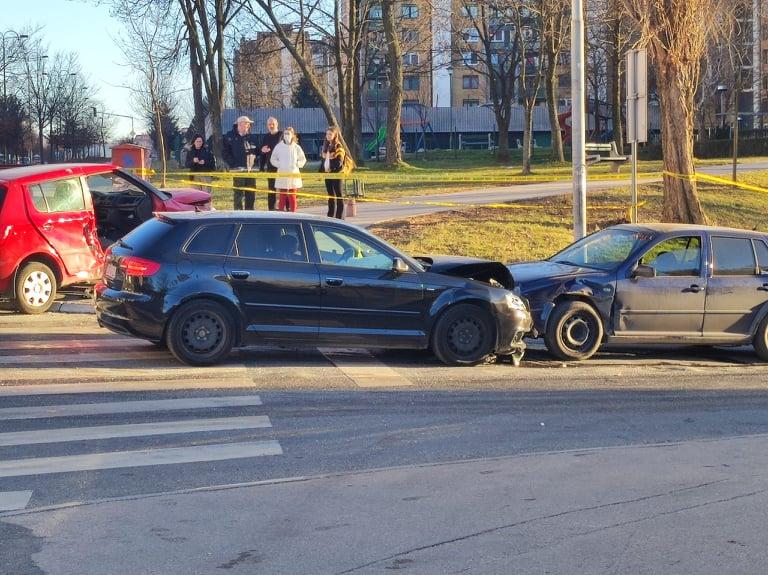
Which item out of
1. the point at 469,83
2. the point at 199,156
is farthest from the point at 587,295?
the point at 469,83

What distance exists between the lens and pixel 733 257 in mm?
12922

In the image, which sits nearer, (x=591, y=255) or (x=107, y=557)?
(x=107, y=557)

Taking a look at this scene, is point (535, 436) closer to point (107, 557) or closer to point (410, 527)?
point (410, 527)

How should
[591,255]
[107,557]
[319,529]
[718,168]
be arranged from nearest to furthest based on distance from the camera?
[107,557]
[319,529]
[591,255]
[718,168]

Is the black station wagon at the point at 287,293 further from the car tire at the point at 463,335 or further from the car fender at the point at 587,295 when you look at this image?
the car fender at the point at 587,295

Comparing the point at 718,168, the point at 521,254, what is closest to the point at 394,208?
the point at 521,254

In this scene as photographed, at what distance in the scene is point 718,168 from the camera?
36625 millimetres

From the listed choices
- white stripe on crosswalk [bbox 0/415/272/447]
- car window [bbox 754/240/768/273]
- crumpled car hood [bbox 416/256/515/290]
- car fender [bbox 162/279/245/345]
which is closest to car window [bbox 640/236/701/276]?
car window [bbox 754/240/768/273]

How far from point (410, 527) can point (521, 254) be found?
14.3m

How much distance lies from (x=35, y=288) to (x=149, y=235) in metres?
3.31

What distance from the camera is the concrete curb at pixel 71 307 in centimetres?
1459

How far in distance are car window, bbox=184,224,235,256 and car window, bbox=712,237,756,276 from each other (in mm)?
5695

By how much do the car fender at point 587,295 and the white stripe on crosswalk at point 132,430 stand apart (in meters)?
4.44

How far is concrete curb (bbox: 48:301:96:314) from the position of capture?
14.6 meters
